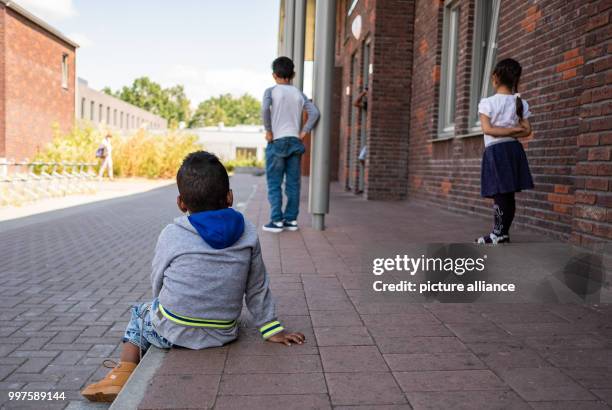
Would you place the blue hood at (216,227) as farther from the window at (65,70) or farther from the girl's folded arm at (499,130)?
the window at (65,70)

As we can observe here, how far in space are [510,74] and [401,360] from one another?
3436 mm

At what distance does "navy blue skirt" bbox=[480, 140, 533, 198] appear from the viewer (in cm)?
509

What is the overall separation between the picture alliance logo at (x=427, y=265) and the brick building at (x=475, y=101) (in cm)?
73

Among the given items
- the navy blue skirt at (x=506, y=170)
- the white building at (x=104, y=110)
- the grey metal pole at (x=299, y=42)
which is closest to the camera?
the navy blue skirt at (x=506, y=170)

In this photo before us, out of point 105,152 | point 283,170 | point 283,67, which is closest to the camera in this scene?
point 283,67

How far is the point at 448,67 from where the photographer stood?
32.8 ft

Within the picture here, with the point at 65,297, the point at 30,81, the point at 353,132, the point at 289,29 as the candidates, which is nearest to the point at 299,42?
the point at 289,29

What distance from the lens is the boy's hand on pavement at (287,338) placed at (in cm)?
273

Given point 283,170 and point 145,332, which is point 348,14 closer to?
point 283,170

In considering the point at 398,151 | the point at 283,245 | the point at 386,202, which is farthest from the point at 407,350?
the point at 398,151

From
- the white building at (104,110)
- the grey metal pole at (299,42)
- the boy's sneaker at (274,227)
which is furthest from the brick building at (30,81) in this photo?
the boy's sneaker at (274,227)

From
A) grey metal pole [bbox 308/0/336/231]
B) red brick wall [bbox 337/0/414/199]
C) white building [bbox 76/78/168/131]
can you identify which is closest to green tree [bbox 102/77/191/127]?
white building [bbox 76/78/168/131]

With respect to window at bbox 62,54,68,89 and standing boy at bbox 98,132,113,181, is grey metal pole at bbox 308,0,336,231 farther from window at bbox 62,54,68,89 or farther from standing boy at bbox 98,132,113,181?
window at bbox 62,54,68,89

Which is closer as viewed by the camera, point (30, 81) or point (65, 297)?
point (65, 297)
